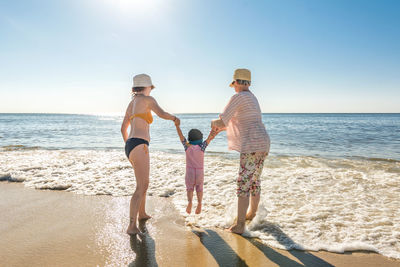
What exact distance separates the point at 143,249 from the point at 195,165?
4.34 ft

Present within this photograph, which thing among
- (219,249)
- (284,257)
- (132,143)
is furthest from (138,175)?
(284,257)

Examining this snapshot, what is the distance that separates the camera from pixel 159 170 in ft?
24.5

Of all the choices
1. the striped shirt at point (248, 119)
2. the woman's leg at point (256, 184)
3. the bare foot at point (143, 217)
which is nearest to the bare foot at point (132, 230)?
the bare foot at point (143, 217)

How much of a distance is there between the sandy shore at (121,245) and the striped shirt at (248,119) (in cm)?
130

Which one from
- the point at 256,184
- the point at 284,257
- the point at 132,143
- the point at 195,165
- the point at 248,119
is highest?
the point at 248,119

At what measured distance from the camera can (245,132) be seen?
11.1 feet

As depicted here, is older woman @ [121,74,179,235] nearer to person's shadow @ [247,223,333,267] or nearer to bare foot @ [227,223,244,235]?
bare foot @ [227,223,244,235]

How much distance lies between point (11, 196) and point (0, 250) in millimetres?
2522

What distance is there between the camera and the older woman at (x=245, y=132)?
3.32 metres

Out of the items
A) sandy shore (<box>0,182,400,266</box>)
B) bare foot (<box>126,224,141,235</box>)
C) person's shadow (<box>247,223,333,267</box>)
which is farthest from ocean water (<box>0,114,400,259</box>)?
bare foot (<box>126,224,141,235</box>)

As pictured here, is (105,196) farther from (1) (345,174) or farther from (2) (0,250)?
(1) (345,174)

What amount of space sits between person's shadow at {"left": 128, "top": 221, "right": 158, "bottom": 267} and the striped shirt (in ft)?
5.71

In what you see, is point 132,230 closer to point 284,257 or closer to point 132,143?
point 132,143

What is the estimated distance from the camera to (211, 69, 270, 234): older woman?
3.32 meters
